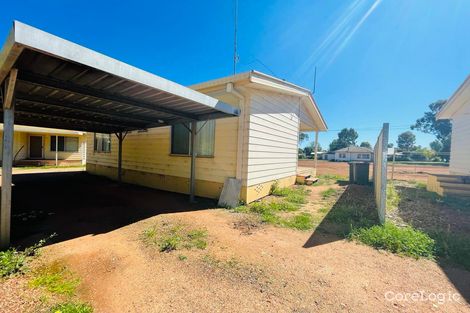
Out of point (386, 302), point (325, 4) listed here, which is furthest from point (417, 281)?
point (325, 4)

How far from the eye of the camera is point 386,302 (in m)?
2.14

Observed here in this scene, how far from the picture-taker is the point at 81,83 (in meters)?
3.62

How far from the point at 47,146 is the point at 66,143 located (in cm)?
128

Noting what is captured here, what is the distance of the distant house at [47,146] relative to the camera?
15961mm

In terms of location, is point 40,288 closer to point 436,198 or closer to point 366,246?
point 366,246

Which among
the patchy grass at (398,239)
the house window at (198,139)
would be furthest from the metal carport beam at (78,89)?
the patchy grass at (398,239)

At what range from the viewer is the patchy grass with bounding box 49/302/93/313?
6.13 ft

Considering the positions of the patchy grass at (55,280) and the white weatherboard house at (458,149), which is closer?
the patchy grass at (55,280)

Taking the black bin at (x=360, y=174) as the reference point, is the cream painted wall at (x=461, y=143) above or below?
above

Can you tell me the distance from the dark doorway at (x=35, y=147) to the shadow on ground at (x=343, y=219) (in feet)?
73.1

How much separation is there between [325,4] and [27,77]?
8.62 meters

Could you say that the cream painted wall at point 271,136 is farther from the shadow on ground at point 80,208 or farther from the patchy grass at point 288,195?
the shadow on ground at point 80,208

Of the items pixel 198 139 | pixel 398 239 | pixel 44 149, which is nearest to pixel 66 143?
pixel 44 149

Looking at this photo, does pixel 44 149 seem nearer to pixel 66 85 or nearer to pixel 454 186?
pixel 66 85
